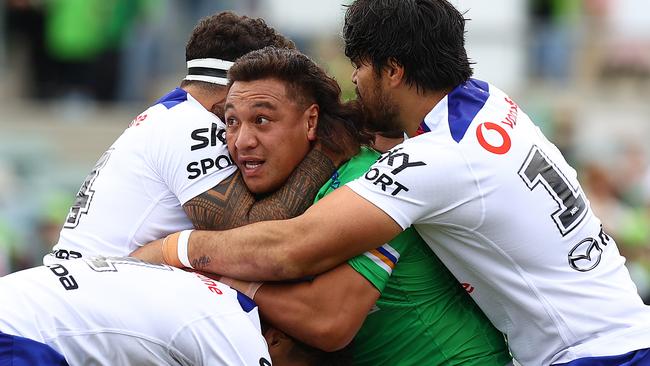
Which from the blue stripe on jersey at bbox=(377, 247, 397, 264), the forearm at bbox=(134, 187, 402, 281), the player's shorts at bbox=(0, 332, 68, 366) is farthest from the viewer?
the blue stripe on jersey at bbox=(377, 247, 397, 264)

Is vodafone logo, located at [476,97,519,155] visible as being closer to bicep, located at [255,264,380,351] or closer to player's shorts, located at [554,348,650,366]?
bicep, located at [255,264,380,351]

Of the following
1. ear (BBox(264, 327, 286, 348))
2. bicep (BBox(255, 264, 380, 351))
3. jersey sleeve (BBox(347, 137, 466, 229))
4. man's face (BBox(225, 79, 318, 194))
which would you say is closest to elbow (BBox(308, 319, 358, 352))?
bicep (BBox(255, 264, 380, 351))

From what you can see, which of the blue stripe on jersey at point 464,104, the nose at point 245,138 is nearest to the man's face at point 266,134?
the nose at point 245,138

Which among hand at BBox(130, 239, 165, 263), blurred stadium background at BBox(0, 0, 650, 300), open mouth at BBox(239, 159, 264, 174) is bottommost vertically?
blurred stadium background at BBox(0, 0, 650, 300)

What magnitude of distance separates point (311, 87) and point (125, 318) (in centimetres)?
116

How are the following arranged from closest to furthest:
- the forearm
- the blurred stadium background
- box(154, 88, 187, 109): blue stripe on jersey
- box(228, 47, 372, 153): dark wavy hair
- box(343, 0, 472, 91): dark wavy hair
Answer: the forearm, box(343, 0, 472, 91): dark wavy hair, box(228, 47, 372, 153): dark wavy hair, box(154, 88, 187, 109): blue stripe on jersey, the blurred stadium background

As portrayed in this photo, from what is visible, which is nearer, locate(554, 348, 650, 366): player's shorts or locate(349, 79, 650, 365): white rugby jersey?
locate(349, 79, 650, 365): white rugby jersey

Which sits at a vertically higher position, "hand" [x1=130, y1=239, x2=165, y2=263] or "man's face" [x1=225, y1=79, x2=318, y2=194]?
"man's face" [x1=225, y1=79, x2=318, y2=194]

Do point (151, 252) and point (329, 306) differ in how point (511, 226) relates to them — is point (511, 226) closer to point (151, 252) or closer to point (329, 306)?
point (329, 306)

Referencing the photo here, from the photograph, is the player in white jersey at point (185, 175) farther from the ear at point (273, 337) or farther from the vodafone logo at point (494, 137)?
the vodafone logo at point (494, 137)

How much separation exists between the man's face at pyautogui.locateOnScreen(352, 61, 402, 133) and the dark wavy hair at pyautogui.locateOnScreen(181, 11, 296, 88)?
0.45 meters

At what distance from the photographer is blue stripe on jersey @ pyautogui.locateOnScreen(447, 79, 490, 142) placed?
469 cm

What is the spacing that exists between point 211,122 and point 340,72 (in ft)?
26.1

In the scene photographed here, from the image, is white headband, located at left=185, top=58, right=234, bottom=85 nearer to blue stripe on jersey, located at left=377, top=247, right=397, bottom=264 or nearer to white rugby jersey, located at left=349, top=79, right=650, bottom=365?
white rugby jersey, located at left=349, top=79, right=650, bottom=365
